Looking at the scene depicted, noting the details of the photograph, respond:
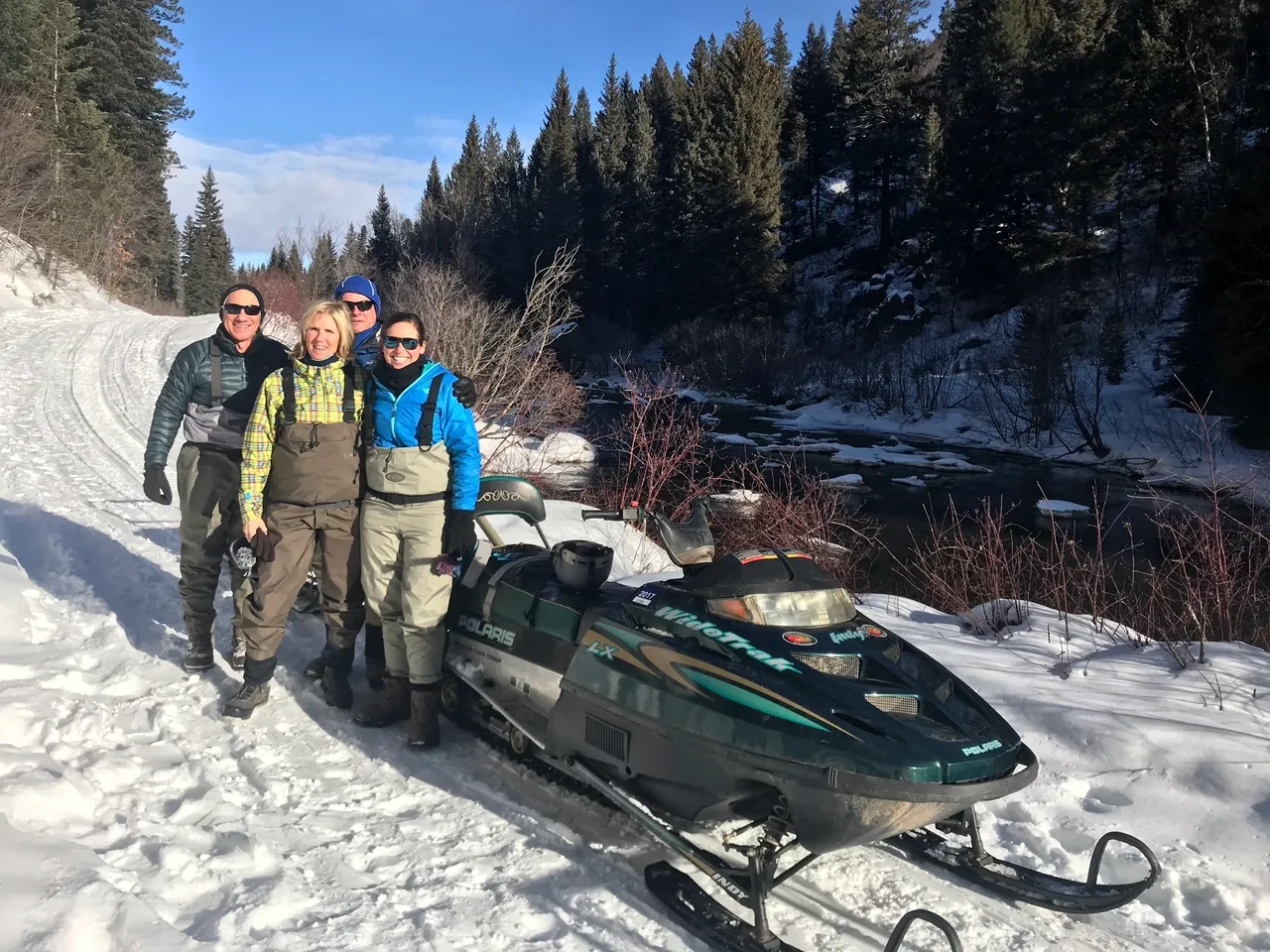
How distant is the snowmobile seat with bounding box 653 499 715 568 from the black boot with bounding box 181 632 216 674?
8.09 ft

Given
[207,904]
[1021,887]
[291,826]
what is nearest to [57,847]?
[207,904]

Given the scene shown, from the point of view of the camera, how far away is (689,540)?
3178 millimetres

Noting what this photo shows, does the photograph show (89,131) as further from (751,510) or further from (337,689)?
(337,689)

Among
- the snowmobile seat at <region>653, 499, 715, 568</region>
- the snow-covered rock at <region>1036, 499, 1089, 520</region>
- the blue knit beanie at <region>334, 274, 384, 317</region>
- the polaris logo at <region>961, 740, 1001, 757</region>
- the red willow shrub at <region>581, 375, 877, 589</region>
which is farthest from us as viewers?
the snow-covered rock at <region>1036, 499, 1089, 520</region>

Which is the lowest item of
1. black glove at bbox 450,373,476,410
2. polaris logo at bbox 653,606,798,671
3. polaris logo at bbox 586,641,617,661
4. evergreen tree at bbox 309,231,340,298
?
polaris logo at bbox 586,641,617,661

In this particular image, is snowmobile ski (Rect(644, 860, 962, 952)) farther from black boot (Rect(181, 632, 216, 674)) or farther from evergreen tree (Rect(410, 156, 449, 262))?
evergreen tree (Rect(410, 156, 449, 262))

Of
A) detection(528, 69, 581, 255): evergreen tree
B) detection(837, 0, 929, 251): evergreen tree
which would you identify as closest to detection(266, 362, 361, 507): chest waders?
detection(837, 0, 929, 251): evergreen tree

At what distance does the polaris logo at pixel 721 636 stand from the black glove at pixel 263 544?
74.0 inches

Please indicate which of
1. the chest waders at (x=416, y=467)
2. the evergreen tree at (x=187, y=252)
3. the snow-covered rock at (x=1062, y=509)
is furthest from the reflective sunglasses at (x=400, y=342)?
the evergreen tree at (x=187, y=252)

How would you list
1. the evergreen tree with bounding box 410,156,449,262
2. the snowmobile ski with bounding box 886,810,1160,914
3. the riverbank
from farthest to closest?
the evergreen tree with bounding box 410,156,449,262, the riverbank, the snowmobile ski with bounding box 886,810,1160,914

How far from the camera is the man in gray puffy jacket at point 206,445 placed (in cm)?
412

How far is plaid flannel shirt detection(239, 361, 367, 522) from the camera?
3793 mm

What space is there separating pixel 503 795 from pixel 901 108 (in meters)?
45.9

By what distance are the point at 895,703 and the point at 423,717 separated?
2080 millimetres
